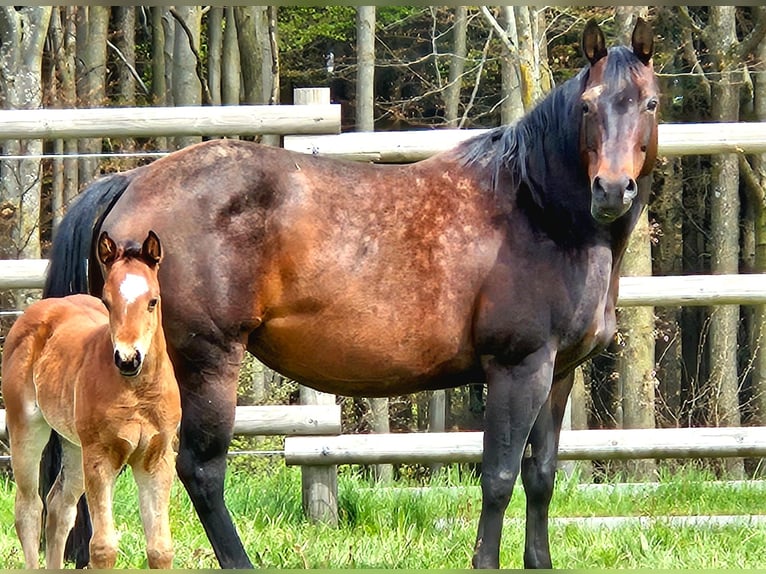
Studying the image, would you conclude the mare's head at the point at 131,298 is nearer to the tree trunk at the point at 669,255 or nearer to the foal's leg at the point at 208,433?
the foal's leg at the point at 208,433

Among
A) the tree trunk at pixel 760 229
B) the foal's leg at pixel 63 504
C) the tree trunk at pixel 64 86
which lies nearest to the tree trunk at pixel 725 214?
the tree trunk at pixel 760 229

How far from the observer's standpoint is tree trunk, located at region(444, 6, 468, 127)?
13570 millimetres

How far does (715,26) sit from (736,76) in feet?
2.29

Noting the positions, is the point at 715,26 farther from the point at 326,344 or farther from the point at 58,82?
the point at 326,344

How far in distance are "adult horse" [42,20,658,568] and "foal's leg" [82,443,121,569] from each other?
0.59 meters

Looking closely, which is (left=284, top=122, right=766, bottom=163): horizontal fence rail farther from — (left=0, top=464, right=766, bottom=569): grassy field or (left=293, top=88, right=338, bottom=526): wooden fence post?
(left=0, top=464, right=766, bottom=569): grassy field

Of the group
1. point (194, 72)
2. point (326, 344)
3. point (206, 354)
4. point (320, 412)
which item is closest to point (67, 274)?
point (206, 354)

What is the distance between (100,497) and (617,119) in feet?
7.01

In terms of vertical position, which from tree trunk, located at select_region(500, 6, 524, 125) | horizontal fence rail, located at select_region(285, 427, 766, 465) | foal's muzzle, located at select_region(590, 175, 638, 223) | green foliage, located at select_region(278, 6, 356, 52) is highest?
green foliage, located at select_region(278, 6, 356, 52)

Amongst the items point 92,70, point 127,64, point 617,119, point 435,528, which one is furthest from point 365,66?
point 617,119

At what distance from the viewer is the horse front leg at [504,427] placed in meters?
3.91

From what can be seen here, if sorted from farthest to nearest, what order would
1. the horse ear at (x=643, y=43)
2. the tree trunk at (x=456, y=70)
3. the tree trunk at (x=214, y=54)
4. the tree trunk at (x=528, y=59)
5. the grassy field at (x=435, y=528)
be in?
1. the tree trunk at (x=456, y=70)
2. the tree trunk at (x=214, y=54)
3. the tree trunk at (x=528, y=59)
4. the grassy field at (x=435, y=528)
5. the horse ear at (x=643, y=43)

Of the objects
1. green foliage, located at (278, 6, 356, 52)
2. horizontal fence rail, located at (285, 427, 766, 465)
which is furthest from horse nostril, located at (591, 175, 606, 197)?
green foliage, located at (278, 6, 356, 52)

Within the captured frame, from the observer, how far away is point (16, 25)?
11.4 m
